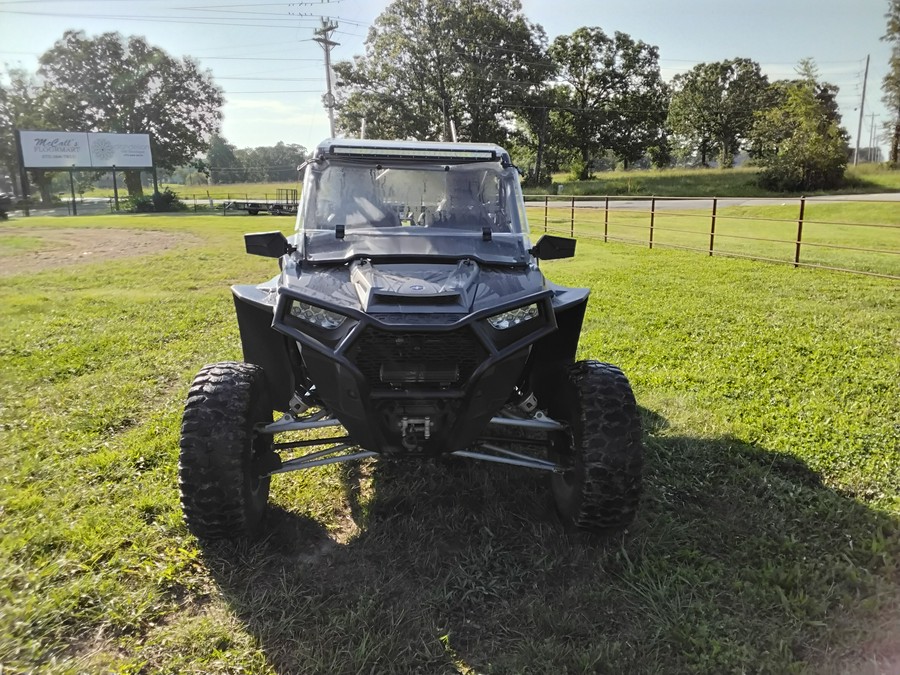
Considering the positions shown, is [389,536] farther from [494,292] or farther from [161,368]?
[161,368]

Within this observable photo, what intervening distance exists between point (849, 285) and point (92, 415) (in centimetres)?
1097

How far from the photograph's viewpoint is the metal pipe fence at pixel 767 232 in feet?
42.5

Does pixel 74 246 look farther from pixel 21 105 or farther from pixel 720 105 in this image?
pixel 720 105

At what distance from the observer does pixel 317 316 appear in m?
2.95

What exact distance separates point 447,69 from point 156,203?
2586cm

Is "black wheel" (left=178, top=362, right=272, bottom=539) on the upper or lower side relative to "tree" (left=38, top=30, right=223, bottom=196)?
lower

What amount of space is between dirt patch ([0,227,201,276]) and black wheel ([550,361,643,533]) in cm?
1357

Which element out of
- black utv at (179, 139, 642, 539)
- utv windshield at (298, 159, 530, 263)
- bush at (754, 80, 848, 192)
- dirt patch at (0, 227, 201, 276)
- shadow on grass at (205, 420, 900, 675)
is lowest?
shadow on grass at (205, 420, 900, 675)

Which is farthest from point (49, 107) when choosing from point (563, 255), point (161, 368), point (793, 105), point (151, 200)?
point (563, 255)

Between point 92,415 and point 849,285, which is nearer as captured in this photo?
point 92,415

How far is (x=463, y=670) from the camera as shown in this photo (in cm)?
249

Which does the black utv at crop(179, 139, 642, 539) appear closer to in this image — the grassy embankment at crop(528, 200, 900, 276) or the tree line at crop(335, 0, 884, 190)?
the grassy embankment at crop(528, 200, 900, 276)

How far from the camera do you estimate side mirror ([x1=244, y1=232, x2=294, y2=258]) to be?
11.7ft

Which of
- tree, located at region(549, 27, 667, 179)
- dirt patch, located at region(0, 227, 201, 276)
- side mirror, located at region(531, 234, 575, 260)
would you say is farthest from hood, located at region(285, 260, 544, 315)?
tree, located at region(549, 27, 667, 179)
